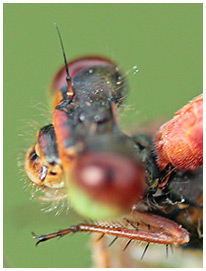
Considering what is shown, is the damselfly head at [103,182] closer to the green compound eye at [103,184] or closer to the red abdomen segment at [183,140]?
the green compound eye at [103,184]

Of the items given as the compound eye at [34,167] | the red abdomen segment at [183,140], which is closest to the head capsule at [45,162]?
the compound eye at [34,167]

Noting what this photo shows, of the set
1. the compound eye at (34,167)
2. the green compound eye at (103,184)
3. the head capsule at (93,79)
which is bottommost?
the green compound eye at (103,184)

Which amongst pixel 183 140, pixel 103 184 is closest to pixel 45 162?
pixel 103 184

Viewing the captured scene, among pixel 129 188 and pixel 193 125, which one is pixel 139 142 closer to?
pixel 193 125

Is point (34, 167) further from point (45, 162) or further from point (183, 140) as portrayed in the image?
point (183, 140)

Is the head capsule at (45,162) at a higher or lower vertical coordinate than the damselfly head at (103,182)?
higher

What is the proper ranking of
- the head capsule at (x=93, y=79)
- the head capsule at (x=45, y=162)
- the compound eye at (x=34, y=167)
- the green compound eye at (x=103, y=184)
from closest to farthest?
the green compound eye at (x=103, y=184), the head capsule at (x=45, y=162), the compound eye at (x=34, y=167), the head capsule at (x=93, y=79)

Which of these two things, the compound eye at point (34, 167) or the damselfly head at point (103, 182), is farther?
the compound eye at point (34, 167)
